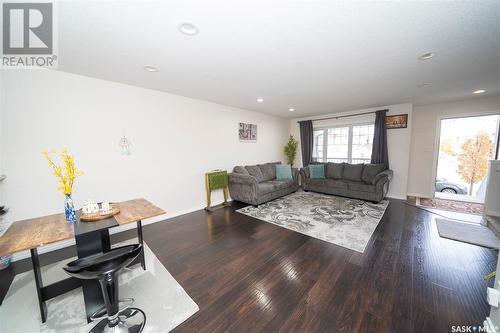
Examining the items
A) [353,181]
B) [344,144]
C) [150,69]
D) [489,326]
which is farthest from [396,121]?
[150,69]

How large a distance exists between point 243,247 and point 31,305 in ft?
6.86

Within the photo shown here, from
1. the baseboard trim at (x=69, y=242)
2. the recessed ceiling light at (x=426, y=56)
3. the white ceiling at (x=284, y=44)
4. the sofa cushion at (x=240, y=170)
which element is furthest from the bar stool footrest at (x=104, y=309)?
the recessed ceiling light at (x=426, y=56)

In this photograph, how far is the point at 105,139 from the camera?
279cm

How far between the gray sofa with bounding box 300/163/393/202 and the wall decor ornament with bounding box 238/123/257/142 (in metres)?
1.88

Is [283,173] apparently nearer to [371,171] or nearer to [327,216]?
[327,216]

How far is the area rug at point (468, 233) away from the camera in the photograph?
2488 millimetres

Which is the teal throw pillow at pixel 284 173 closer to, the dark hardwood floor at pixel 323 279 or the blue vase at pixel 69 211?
the dark hardwood floor at pixel 323 279

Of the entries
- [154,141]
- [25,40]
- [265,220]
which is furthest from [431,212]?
[25,40]

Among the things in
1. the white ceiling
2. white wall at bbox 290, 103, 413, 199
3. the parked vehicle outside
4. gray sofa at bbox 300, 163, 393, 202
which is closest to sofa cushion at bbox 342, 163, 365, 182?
gray sofa at bbox 300, 163, 393, 202

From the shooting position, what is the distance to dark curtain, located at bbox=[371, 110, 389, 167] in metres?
4.67

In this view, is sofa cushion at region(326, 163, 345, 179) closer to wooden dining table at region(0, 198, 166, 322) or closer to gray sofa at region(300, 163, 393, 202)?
gray sofa at region(300, 163, 393, 202)

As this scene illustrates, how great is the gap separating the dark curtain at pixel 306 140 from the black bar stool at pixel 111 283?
5.64m

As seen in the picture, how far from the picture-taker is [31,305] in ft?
5.18

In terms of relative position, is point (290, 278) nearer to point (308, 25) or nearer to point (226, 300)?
point (226, 300)
